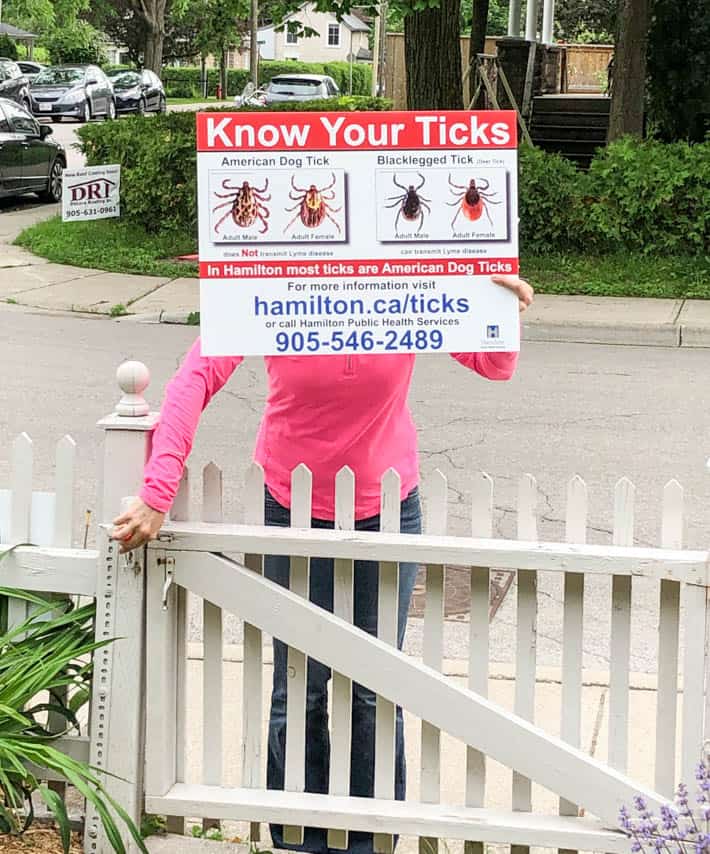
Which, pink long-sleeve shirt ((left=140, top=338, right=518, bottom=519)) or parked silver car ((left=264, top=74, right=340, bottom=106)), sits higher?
pink long-sleeve shirt ((left=140, top=338, right=518, bottom=519))

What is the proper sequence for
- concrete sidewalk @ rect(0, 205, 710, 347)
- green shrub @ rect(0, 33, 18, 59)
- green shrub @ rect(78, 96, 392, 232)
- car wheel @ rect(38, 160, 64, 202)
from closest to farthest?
concrete sidewalk @ rect(0, 205, 710, 347), green shrub @ rect(78, 96, 392, 232), car wheel @ rect(38, 160, 64, 202), green shrub @ rect(0, 33, 18, 59)

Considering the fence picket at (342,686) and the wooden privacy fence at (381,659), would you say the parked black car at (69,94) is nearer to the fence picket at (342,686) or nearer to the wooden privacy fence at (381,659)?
the wooden privacy fence at (381,659)

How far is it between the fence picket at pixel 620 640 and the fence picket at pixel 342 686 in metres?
0.62

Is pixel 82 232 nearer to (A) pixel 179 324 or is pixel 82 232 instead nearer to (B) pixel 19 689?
(A) pixel 179 324

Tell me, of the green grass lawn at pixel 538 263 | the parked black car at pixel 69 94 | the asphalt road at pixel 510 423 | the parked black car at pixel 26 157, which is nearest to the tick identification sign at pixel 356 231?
the asphalt road at pixel 510 423

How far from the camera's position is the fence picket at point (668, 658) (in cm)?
335

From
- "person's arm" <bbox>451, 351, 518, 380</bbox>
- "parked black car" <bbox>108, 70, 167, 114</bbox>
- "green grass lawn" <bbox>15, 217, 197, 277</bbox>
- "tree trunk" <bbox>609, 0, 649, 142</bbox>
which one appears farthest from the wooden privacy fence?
"parked black car" <bbox>108, 70, 167, 114</bbox>

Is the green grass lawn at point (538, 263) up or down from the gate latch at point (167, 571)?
down

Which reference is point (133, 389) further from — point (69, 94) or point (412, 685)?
point (69, 94)

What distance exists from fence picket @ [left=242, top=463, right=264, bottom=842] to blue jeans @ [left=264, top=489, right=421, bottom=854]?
0.05m

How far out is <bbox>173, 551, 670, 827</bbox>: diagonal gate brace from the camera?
334 centimetres

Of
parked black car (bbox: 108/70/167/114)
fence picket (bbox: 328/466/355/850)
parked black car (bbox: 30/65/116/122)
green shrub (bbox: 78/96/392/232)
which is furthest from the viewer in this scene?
parked black car (bbox: 108/70/167/114)

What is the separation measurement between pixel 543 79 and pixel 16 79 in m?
20.2

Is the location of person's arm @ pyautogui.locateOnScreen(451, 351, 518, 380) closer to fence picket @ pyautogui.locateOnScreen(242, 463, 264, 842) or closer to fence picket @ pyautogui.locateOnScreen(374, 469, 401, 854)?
fence picket @ pyautogui.locateOnScreen(374, 469, 401, 854)
